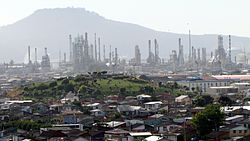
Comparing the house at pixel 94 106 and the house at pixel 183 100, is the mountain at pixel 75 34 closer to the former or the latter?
the house at pixel 183 100

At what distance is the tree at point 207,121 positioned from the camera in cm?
1534

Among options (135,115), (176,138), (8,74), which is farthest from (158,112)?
(8,74)

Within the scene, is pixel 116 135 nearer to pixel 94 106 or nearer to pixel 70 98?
pixel 94 106

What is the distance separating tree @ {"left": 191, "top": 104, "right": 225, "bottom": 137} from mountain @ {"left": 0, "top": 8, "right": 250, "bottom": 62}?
11119 cm

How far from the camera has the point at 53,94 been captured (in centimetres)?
2986

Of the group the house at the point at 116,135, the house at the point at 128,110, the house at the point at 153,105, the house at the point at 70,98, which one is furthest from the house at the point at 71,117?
the house at the point at 70,98

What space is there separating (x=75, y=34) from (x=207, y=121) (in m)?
135

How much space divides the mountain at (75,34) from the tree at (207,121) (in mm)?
111191

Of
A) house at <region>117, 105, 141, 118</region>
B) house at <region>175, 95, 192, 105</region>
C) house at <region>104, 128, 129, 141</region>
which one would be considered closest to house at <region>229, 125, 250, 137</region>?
house at <region>104, 128, 129, 141</region>

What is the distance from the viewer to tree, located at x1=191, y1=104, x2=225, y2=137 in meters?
15.3

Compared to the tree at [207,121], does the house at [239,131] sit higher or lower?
lower

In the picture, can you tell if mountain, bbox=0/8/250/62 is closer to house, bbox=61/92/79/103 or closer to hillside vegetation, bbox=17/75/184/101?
hillside vegetation, bbox=17/75/184/101

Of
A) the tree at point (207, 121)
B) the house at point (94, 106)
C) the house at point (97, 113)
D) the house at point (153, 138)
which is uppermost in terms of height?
the tree at point (207, 121)

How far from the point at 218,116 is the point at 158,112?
6416 mm
